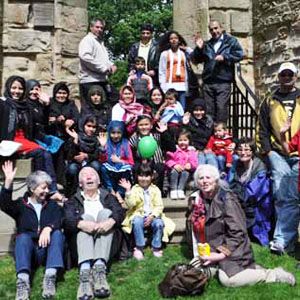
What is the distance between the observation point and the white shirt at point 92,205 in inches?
241

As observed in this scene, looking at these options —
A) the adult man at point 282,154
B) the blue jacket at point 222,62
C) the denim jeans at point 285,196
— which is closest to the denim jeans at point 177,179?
the adult man at point 282,154

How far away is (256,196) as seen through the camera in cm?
681

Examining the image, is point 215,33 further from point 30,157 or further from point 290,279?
point 290,279

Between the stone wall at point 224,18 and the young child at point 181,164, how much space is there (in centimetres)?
377

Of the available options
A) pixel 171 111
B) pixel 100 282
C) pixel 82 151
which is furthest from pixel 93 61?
pixel 100 282

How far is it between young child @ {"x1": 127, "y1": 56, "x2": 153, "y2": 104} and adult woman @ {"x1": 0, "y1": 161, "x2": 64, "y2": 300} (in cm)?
330

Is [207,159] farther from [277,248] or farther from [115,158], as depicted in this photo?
[277,248]

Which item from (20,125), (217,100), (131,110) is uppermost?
(217,100)

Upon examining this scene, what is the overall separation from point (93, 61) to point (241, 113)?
2585 millimetres

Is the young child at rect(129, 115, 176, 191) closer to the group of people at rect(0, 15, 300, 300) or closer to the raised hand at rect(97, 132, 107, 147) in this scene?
the group of people at rect(0, 15, 300, 300)

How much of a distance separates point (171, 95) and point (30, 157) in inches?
100

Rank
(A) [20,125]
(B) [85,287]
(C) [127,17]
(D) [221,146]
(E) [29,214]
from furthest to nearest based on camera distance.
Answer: (C) [127,17], (D) [221,146], (A) [20,125], (E) [29,214], (B) [85,287]

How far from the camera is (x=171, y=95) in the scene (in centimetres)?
875

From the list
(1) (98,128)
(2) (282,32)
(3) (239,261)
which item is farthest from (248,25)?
(3) (239,261)
